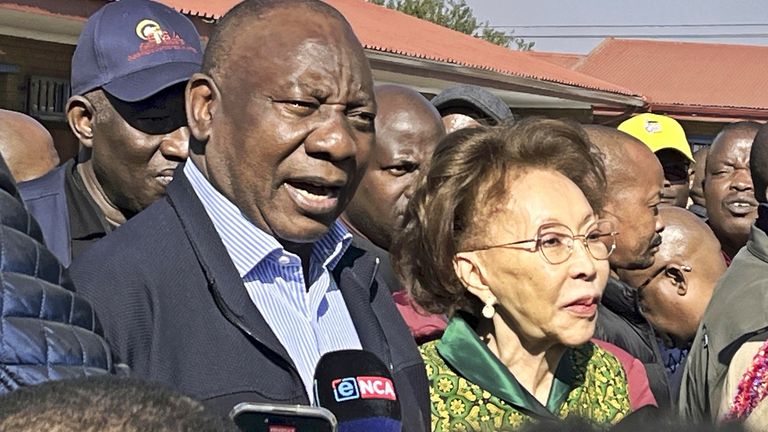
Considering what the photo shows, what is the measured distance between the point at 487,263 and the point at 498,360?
0.81ft

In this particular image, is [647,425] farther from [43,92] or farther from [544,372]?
→ [43,92]

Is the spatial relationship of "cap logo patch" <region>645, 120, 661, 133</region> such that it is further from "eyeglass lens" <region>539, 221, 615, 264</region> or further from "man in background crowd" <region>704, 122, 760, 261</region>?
"eyeglass lens" <region>539, 221, 615, 264</region>

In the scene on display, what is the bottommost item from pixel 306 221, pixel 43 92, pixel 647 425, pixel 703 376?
pixel 43 92

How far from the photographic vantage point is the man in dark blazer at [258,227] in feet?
7.12

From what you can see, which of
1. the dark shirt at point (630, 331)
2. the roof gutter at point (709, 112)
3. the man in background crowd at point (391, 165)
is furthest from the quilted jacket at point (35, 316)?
the roof gutter at point (709, 112)

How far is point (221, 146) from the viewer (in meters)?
2.37

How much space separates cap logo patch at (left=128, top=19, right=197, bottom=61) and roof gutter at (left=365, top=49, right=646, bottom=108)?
879 centimetres

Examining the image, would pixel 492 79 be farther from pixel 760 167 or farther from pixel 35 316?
pixel 35 316

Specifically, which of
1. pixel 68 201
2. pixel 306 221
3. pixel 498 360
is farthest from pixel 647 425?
pixel 68 201

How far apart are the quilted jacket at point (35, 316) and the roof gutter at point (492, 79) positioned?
10590 millimetres

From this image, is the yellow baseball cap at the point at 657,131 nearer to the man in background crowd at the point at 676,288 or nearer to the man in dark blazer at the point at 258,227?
the man in background crowd at the point at 676,288

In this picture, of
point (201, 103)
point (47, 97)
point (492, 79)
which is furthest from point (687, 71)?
point (201, 103)

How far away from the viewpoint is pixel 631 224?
13.5 feet

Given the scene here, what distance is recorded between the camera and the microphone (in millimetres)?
2137
